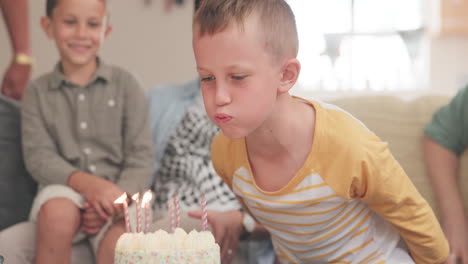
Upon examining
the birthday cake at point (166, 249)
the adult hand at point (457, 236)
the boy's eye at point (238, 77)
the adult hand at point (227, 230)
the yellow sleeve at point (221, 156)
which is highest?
the boy's eye at point (238, 77)

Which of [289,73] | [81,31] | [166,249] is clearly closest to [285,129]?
[289,73]

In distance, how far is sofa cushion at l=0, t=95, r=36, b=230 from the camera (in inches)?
57.9

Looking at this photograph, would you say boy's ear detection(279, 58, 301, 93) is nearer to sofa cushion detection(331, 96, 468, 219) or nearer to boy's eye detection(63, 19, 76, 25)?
sofa cushion detection(331, 96, 468, 219)

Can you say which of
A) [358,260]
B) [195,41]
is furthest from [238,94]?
[358,260]

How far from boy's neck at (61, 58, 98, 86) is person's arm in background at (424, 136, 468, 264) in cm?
99

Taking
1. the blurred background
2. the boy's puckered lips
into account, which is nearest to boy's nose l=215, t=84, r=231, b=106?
the boy's puckered lips

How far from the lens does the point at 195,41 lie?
2.81 feet

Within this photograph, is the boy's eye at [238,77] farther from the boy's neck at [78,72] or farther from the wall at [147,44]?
the wall at [147,44]

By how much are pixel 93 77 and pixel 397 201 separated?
0.94 m

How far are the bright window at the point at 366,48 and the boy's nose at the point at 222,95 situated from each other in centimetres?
317

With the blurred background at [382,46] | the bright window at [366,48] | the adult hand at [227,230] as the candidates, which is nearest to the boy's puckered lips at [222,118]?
the adult hand at [227,230]

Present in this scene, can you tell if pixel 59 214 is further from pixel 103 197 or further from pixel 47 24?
pixel 47 24

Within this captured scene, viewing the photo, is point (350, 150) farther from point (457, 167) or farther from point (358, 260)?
point (457, 167)

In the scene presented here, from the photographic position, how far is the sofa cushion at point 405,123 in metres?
1.42
